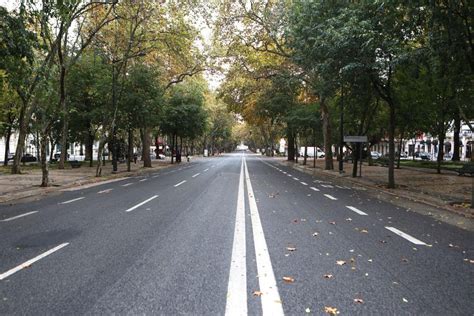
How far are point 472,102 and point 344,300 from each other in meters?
22.0

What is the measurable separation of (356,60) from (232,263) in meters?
12.7

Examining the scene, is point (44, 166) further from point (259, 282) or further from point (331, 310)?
point (331, 310)

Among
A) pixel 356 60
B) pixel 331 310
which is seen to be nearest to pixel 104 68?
pixel 356 60

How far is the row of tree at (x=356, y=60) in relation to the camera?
12.6 metres

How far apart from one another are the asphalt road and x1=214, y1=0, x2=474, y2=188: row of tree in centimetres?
587

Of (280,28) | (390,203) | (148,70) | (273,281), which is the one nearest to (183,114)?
(148,70)

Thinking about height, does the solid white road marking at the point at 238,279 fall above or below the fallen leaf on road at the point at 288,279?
below

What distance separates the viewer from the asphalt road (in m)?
4.20

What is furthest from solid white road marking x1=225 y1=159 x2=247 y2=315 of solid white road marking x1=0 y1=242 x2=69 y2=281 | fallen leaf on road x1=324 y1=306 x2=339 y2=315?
solid white road marking x1=0 y1=242 x2=69 y2=281

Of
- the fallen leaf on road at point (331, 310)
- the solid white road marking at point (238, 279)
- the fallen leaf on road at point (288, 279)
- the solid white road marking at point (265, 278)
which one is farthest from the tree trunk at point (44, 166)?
the fallen leaf on road at point (331, 310)

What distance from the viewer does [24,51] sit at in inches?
403

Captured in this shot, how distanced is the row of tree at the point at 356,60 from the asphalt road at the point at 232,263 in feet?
19.3

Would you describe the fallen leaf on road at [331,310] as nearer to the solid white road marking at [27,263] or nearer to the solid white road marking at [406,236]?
the solid white road marking at [406,236]

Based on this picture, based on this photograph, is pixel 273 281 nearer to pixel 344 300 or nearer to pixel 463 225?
pixel 344 300
